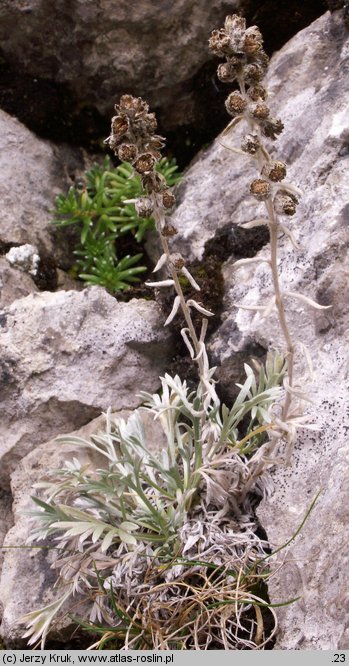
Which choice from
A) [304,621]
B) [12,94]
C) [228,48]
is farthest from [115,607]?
[12,94]

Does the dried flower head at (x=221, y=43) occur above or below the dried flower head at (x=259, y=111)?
above

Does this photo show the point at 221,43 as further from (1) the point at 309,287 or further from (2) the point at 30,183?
(2) the point at 30,183

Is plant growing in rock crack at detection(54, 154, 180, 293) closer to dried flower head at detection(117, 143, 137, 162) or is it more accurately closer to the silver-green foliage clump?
the silver-green foliage clump

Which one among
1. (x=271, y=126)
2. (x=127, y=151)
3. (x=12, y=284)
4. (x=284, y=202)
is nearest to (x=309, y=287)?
Answer: (x=284, y=202)

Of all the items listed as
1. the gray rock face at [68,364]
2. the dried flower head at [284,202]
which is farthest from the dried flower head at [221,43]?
the gray rock face at [68,364]

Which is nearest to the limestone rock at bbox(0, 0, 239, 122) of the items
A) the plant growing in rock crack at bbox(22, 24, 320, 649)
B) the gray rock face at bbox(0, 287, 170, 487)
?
the gray rock face at bbox(0, 287, 170, 487)

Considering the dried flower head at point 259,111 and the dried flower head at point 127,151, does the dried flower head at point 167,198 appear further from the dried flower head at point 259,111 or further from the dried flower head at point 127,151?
the dried flower head at point 259,111
